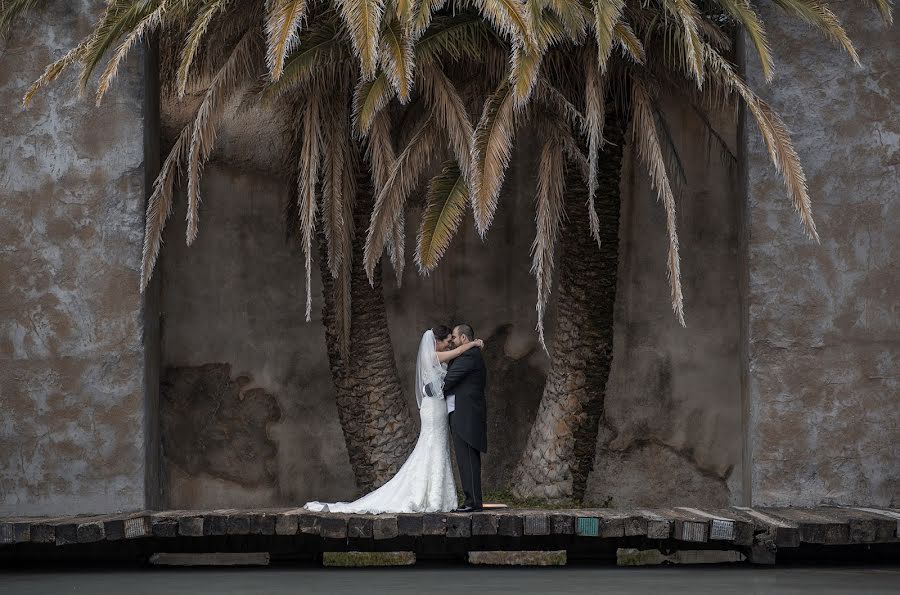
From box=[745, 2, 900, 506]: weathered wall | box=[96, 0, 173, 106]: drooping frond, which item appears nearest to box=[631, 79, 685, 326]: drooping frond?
box=[745, 2, 900, 506]: weathered wall

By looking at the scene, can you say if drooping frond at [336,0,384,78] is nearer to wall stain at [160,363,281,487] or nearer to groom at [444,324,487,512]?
groom at [444,324,487,512]

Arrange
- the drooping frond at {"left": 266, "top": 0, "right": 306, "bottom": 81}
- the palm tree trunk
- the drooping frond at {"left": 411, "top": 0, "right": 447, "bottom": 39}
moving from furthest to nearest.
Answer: the palm tree trunk, the drooping frond at {"left": 411, "top": 0, "right": 447, "bottom": 39}, the drooping frond at {"left": 266, "top": 0, "right": 306, "bottom": 81}

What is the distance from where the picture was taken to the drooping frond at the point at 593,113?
10.8 m

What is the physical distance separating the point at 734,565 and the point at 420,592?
3357 mm

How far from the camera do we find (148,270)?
11.3 meters

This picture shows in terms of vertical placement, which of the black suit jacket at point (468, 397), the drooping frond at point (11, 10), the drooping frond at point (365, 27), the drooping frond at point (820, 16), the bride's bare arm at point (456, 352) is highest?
the drooping frond at point (11, 10)

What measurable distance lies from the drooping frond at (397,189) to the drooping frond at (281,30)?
1.42m

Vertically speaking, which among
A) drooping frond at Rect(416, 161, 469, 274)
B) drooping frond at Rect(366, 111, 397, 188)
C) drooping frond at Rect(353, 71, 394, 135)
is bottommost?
drooping frond at Rect(416, 161, 469, 274)

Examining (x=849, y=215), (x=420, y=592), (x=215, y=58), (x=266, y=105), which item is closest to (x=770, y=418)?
(x=849, y=215)

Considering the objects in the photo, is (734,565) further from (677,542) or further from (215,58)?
(215,58)

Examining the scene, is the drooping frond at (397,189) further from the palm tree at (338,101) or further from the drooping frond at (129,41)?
the drooping frond at (129,41)

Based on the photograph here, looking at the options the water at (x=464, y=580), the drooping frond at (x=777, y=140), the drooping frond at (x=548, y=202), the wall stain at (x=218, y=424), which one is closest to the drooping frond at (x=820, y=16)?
the drooping frond at (x=777, y=140)

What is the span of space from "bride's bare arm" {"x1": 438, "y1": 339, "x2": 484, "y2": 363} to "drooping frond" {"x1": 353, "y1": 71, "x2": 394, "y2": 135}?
6.73ft

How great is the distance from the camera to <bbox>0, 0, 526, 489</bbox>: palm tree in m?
10.5
